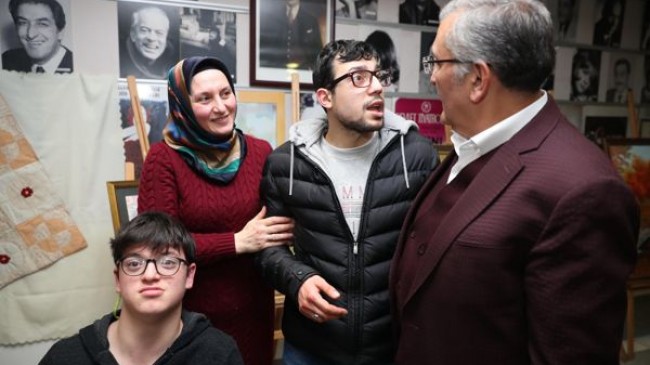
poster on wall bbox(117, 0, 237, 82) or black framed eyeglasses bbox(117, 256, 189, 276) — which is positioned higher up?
poster on wall bbox(117, 0, 237, 82)

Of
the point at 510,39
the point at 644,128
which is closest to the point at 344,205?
the point at 510,39

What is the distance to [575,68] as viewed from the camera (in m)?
3.31

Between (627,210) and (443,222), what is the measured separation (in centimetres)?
33

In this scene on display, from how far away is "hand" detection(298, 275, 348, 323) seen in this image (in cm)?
119

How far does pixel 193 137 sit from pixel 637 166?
9.12 feet

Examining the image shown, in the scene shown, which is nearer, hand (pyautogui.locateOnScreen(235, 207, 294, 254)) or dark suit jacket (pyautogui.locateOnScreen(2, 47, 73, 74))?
hand (pyautogui.locateOnScreen(235, 207, 294, 254))

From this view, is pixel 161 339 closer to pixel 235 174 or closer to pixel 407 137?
pixel 235 174

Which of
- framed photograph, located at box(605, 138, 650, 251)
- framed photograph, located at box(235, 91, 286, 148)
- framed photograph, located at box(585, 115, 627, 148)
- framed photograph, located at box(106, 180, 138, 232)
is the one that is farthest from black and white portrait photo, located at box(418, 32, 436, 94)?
framed photograph, located at box(106, 180, 138, 232)

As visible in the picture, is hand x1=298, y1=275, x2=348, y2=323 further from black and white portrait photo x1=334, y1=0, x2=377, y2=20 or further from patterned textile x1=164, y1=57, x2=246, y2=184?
black and white portrait photo x1=334, y1=0, x2=377, y2=20

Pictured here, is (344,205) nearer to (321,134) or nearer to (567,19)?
(321,134)

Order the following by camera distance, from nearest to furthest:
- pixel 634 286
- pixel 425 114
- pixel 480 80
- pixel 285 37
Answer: pixel 480 80 < pixel 285 37 < pixel 634 286 < pixel 425 114

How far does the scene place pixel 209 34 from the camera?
2414 millimetres

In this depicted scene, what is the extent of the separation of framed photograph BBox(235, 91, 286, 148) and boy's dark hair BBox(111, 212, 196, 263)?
1.24m

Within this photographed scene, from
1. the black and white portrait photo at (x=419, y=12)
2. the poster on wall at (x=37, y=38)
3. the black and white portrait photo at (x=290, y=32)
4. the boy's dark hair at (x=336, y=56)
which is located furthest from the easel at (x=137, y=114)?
the black and white portrait photo at (x=419, y=12)
